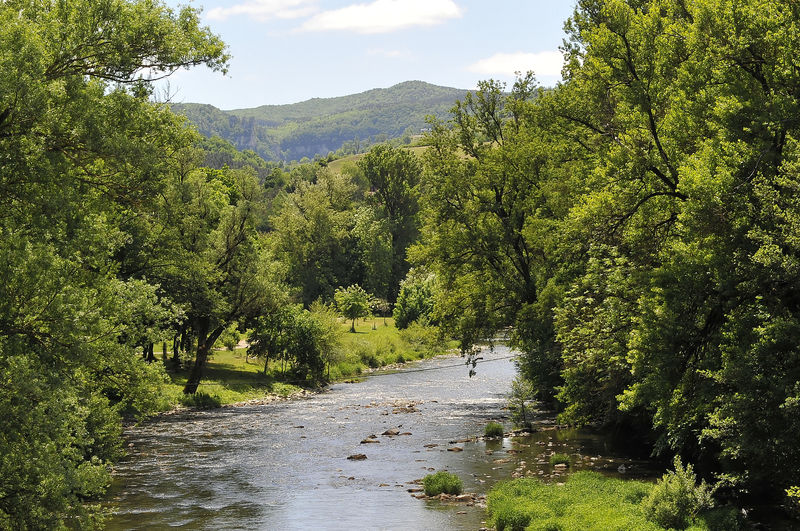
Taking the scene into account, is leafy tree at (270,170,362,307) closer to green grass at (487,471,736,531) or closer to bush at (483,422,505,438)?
bush at (483,422,505,438)

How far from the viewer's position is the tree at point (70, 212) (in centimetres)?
1376

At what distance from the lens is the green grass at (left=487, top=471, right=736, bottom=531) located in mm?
18891

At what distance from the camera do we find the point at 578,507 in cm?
2103

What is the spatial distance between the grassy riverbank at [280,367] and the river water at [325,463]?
11.3 ft

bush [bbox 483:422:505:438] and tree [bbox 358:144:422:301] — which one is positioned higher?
tree [bbox 358:144:422:301]

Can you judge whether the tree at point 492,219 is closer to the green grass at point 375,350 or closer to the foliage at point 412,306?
the green grass at point 375,350

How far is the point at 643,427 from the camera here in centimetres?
3247

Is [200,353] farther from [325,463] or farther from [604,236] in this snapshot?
[604,236]

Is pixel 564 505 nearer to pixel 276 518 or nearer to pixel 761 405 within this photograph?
pixel 761 405

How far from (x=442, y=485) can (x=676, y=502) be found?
868cm

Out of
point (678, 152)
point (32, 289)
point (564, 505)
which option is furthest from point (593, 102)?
point (32, 289)

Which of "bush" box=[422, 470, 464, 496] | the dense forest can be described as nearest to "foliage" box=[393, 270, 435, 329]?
the dense forest

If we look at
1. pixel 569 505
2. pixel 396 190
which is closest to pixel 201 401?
pixel 569 505

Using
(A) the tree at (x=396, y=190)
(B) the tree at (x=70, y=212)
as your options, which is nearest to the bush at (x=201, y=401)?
(B) the tree at (x=70, y=212)
